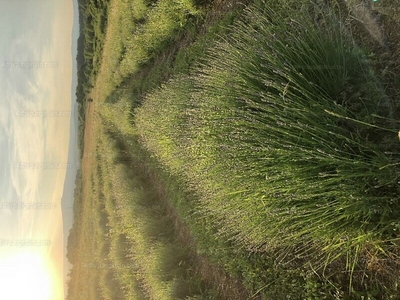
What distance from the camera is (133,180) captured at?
6.69 meters

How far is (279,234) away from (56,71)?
9.02m

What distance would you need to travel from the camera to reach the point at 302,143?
8.63 ft

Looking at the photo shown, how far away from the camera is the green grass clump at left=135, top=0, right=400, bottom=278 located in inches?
95.3

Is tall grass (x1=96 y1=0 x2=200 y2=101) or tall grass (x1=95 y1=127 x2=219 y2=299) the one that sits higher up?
tall grass (x1=96 y1=0 x2=200 y2=101)

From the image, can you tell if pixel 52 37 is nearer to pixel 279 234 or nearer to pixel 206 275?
pixel 206 275

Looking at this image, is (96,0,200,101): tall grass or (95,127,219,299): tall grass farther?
(96,0,200,101): tall grass

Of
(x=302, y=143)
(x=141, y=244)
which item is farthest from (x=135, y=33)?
(x=302, y=143)

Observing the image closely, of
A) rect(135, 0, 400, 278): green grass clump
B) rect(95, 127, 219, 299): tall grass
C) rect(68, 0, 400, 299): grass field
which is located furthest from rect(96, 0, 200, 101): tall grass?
rect(135, 0, 400, 278): green grass clump

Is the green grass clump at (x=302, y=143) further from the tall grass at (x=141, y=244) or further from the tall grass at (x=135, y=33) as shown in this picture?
the tall grass at (x=135, y=33)

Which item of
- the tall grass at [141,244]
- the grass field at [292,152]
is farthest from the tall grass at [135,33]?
the tall grass at [141,244]

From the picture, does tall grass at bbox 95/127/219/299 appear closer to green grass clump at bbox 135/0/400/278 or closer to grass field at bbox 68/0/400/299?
grass field at bbox 68/0/400/299

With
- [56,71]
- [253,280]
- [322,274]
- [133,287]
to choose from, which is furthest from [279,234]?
[56,71]

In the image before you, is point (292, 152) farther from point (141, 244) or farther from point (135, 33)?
point (135, 33)

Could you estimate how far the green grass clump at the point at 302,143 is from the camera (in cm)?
242
